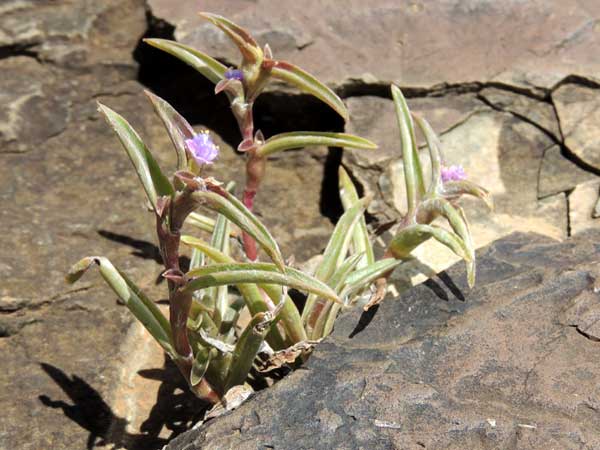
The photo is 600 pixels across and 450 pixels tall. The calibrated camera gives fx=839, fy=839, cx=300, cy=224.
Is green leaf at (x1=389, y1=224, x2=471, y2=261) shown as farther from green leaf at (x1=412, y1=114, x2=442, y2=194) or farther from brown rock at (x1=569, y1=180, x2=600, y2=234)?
brown rock at (x1=569, y1=180, x2=600, y2=234)

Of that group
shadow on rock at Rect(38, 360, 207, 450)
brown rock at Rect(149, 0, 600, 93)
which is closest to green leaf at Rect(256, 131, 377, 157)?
shadow on rock at Rect(38, 360, 207, 450)

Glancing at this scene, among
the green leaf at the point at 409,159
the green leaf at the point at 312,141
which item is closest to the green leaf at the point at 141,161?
the green leaf at the point at 312,141

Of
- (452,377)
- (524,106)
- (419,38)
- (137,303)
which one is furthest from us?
(419,38)

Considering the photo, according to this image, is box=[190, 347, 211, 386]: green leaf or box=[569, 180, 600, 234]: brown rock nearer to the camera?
box=[190, 347, 211, 386]: green leaf

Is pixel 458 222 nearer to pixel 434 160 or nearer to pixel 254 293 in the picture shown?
pixel 434 160

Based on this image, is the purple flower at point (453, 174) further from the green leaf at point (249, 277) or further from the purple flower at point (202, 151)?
the purple flower at point (202, 151)

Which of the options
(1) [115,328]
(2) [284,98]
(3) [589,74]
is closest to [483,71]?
(3) [589,74]

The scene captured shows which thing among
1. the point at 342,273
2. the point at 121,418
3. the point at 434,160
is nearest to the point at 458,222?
the point at 434,160
